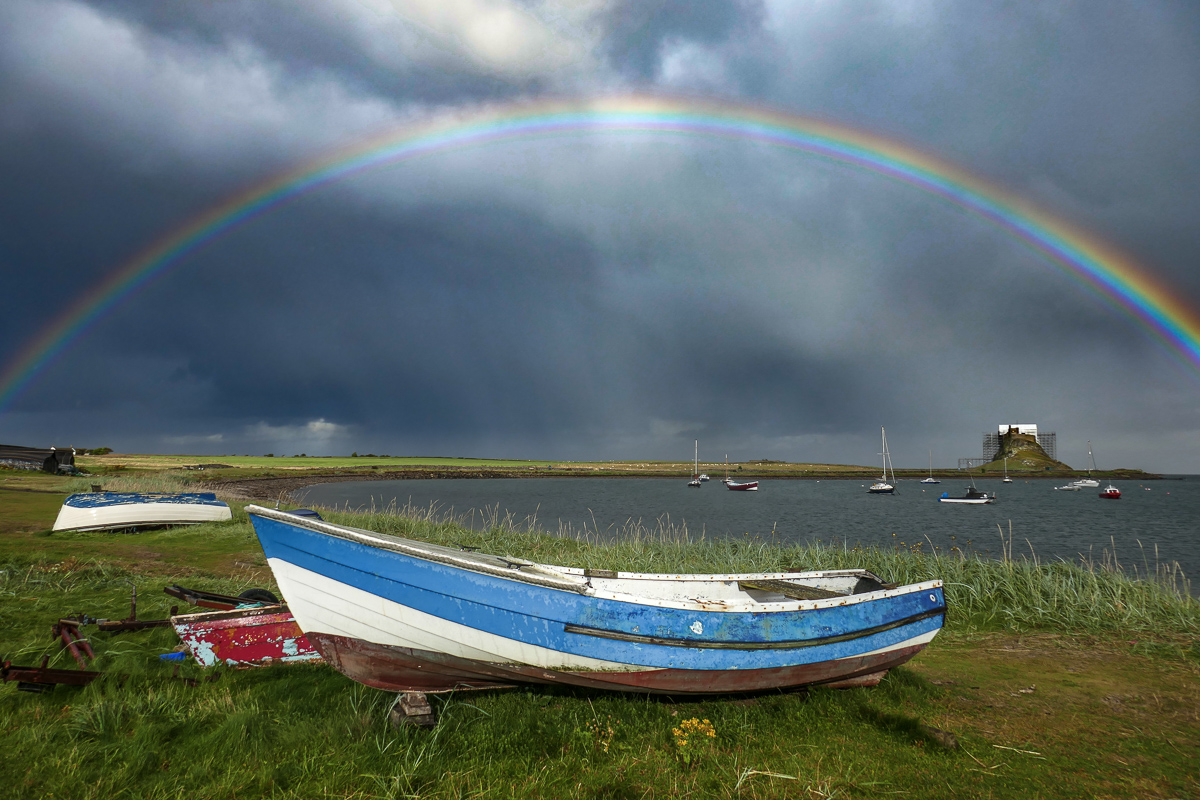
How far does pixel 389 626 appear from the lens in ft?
19.0

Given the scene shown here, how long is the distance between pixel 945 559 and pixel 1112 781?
32.3 feet

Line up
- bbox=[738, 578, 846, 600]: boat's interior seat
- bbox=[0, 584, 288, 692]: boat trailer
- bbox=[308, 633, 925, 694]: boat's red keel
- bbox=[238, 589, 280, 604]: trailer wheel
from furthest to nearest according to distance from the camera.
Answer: bbox=[238, 589, 280, 604]: trailer wheel
bbox=[738, 578, 846, 600]: boat's interior seat
bbox=[308, 633, 925, 694]: boat's red keel
bbox=[0, 584, 288, 692]: boat trailer

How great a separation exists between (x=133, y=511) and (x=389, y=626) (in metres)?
18.8

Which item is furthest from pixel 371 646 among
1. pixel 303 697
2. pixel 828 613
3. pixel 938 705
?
pixel 938 705

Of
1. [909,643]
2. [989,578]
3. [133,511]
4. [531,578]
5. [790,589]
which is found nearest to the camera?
[531,578]

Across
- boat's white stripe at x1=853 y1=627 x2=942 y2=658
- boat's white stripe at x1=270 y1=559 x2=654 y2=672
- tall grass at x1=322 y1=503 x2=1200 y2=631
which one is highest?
boat's white stripe at x1=270 y1=559 x2=654 y2=672

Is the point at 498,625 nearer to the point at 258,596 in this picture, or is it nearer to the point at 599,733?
the point at 599,733

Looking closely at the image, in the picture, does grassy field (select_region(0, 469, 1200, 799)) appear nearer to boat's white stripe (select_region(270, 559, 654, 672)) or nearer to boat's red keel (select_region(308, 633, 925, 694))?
boat's red keel (select_region(308, 633, 925, 694))

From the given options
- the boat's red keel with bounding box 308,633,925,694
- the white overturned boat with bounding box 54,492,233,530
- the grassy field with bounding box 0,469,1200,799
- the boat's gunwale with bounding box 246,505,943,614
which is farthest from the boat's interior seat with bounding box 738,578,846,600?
the white overturned boat with bounding box 54,492,233,530

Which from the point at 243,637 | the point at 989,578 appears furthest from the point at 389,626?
the point at 989,578

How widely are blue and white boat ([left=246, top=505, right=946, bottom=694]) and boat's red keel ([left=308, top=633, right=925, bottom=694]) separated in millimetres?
13

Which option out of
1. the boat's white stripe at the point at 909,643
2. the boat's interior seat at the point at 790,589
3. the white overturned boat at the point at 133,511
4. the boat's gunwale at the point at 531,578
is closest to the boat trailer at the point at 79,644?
the boat's gunwale at the point at 531,578

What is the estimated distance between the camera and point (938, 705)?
23.2 ft

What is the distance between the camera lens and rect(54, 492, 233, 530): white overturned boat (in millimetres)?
17656
